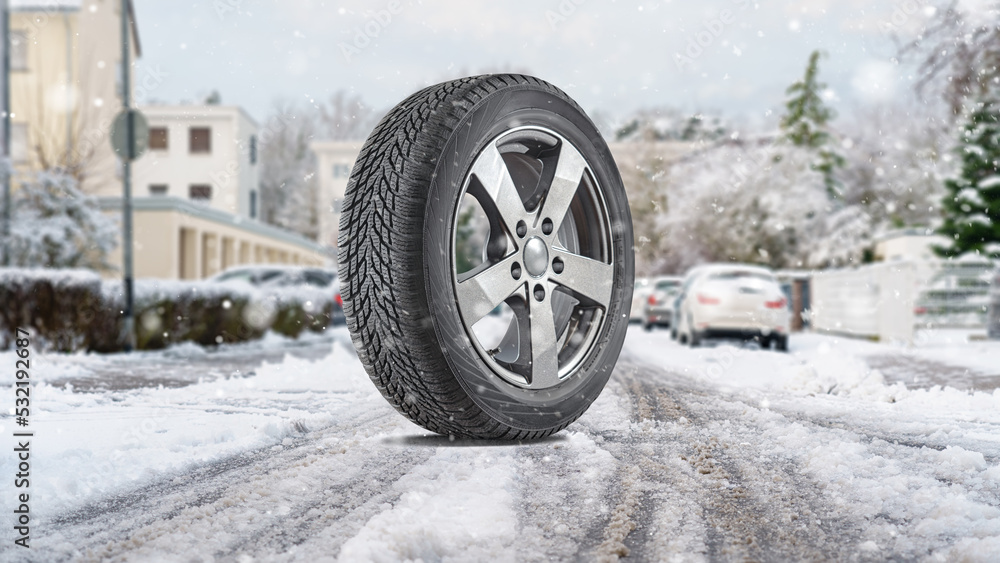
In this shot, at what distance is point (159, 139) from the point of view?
4131 centimetres

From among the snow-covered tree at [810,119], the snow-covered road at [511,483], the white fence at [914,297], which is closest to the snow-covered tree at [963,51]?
the white fence at [914,297]

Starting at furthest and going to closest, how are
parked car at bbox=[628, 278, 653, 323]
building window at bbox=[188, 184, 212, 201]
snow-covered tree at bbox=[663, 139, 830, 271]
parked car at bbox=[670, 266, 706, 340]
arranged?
1. building window at bbox=[188, 184, 212, 201]
2. snow-covered tree at bbox=[663, 139, 830, 271]
3. parked car at bbox=[628, 278, 653, 323]
4. parked car at bbox=[670, 266, 706, 340]

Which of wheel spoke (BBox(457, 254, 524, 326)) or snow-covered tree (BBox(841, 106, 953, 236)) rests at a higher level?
snow-covered tree (BBox(841, 106, 953, 236))

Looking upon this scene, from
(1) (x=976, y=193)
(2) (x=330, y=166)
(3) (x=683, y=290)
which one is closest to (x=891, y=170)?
(1) (x=976, y=193)

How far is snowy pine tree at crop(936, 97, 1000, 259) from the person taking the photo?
17.6 meters

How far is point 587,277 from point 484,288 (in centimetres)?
76

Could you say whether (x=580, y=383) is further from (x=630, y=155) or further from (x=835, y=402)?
(x=630, y=155)

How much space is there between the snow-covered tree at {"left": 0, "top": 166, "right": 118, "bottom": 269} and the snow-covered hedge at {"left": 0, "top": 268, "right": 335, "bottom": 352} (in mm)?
6228

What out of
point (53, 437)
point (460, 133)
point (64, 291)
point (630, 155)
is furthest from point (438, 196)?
point (630, 155)

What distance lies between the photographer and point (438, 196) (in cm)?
326

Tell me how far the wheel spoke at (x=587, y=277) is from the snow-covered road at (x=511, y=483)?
2.25 ft

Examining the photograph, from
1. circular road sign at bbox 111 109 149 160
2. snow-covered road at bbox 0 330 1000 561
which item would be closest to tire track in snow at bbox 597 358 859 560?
snow-covered road at bbox 0 330 1000 561

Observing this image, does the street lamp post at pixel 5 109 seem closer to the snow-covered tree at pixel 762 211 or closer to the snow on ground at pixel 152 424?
the snow on ground at pixel 152 424

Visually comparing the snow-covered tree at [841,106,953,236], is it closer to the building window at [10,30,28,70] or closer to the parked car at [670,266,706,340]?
the parked car at [670,266,706,340]
